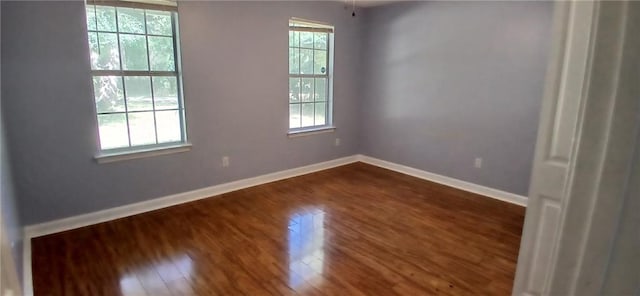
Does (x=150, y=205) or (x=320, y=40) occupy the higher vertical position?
(x=320, y=40)

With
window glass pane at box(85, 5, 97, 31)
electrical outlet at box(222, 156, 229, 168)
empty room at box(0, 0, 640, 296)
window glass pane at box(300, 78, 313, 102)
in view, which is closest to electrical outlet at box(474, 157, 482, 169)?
empty room at box(0, 0, 640, 296)

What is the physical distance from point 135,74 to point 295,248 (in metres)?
2.25

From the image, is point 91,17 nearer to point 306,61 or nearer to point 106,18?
point 106,18

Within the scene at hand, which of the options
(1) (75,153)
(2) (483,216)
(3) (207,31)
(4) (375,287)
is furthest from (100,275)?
(2) (483,216)

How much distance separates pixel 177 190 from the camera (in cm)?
372

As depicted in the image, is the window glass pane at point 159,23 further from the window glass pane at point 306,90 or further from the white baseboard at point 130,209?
the window glass pane at point 306,90

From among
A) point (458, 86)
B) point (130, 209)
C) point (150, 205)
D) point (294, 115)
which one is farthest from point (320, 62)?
point (130, 209)

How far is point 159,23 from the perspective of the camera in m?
3.41

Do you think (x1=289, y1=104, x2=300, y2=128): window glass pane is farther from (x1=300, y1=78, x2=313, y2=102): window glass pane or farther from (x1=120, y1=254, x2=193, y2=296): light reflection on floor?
(x1=120, y1=254, x2=193, y2=296): light reflection on floor

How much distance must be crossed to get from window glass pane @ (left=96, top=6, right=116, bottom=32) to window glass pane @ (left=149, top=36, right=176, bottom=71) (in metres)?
0.34

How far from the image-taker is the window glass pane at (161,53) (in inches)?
134

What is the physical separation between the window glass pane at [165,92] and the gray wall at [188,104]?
0.53ft

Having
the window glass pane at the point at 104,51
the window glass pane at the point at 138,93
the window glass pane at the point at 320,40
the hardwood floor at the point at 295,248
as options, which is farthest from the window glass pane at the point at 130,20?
A: the window glass pane at the point at 320,40

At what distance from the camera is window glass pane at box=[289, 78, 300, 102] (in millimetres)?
4551
